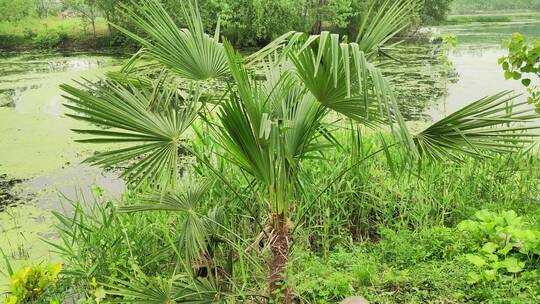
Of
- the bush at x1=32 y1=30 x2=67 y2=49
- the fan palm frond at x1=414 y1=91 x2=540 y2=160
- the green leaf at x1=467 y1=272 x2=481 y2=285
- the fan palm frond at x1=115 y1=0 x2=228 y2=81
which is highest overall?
the bush at x1=32 y1=30 x2=67 y2=49

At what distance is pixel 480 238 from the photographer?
7.31 ft

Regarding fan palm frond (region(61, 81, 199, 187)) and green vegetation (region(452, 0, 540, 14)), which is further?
green vegetation (region(452, 0, 540, 14))

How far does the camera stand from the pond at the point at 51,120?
3221 mm

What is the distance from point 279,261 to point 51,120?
483 cm

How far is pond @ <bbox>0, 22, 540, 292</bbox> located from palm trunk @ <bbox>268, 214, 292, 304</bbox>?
0.81 m

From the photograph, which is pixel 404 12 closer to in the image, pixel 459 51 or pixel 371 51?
pixel 371 51

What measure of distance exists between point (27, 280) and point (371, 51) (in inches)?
64.8

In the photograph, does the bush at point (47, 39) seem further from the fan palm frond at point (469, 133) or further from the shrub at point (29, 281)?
the fan palm frond at point (469, 133)

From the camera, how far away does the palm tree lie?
1493 mm

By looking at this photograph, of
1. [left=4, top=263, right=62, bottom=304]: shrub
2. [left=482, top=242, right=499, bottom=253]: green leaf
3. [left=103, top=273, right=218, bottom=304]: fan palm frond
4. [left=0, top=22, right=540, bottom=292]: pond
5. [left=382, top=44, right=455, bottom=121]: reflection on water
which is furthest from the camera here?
[left=382, top=44, right=455, bottom=121]: reflection on water

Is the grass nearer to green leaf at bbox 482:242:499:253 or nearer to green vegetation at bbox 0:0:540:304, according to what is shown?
green vegetation at bbox 0:0:540:304

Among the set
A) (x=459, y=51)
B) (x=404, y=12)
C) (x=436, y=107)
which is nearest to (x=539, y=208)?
(x=404, y=12)

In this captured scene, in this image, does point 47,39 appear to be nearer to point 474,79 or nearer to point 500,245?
point 474,79

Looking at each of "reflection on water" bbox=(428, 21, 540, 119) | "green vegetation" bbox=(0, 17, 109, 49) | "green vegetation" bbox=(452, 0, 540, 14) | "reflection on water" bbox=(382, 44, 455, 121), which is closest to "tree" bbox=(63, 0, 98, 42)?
"green vegetation" bbox=(0, 17, 109, 49)
